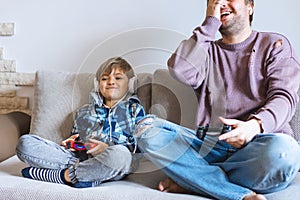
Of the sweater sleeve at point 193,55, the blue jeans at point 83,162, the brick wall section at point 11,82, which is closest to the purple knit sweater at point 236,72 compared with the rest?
the sweater sleeve at point 193,55

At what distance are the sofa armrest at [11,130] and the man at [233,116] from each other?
589 millimetres

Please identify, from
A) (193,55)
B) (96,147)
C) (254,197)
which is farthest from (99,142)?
(254,197)

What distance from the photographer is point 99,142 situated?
1.53 meters

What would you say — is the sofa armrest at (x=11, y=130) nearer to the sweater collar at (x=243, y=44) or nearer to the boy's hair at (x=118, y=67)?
the boy's hair at (x=118, y=67)

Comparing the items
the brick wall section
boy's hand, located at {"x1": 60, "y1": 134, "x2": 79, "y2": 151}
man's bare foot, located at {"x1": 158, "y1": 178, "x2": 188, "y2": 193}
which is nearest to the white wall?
the brick wall section

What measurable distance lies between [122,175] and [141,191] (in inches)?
6.1

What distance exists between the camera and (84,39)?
6.65 ft

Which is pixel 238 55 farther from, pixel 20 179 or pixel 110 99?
pixel 20 179

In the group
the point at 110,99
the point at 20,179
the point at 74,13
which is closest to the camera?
the point at 20,179

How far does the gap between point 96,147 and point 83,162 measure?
0.11 m

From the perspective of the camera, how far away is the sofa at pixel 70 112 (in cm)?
140

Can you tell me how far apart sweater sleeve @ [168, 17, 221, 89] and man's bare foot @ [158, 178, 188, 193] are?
396 mm

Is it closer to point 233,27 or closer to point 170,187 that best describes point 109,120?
point 170,187

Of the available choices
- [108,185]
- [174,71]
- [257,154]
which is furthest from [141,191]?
[174,71]
